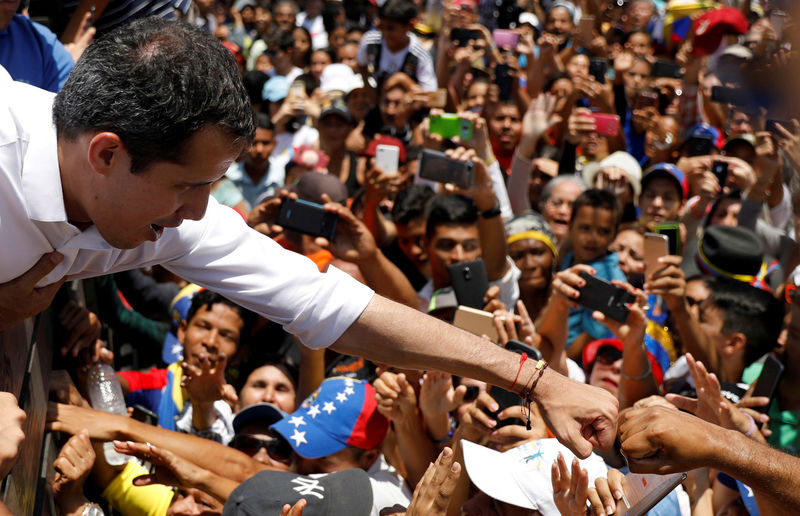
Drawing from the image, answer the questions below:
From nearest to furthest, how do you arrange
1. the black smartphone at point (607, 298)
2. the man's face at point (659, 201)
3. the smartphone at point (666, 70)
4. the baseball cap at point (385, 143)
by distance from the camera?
1. the black smartphone at point (607, 298)
2. the man's face at point (659, 201)
3. the baseball cap at point (385, 143)
4. the smartphone at point (666, 70)

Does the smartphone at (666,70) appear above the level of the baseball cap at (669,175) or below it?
below

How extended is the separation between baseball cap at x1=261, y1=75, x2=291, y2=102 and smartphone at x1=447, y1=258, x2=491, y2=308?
5.01 metres

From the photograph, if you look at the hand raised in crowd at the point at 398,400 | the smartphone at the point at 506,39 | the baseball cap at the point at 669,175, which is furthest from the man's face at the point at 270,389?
the smartphone at the point at 506,39

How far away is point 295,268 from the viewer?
6.89 feet

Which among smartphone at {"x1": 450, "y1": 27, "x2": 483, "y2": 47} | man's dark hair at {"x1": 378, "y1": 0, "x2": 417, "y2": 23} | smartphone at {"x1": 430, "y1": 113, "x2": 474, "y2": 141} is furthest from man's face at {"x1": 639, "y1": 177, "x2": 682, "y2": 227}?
smartphone at {"x1": 450, "y1": 27, "x2": 483, "y2": 47}

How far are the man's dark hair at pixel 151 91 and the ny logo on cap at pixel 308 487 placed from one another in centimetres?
107

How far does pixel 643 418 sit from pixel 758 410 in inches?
59.2

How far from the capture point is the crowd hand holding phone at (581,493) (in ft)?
6.55

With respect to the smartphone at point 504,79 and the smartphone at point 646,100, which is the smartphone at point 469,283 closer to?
the smartphone at point 504,79

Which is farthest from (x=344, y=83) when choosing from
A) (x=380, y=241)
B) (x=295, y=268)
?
(x=295, y=268)

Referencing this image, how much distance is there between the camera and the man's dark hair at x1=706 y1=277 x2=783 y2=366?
12.2 feet

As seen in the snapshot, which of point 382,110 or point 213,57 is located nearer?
point 213,57

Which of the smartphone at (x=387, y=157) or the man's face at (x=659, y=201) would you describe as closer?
the smartphone at (x=387, y=157)

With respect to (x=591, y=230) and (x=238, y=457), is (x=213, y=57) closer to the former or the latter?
(x=238, y=457)
